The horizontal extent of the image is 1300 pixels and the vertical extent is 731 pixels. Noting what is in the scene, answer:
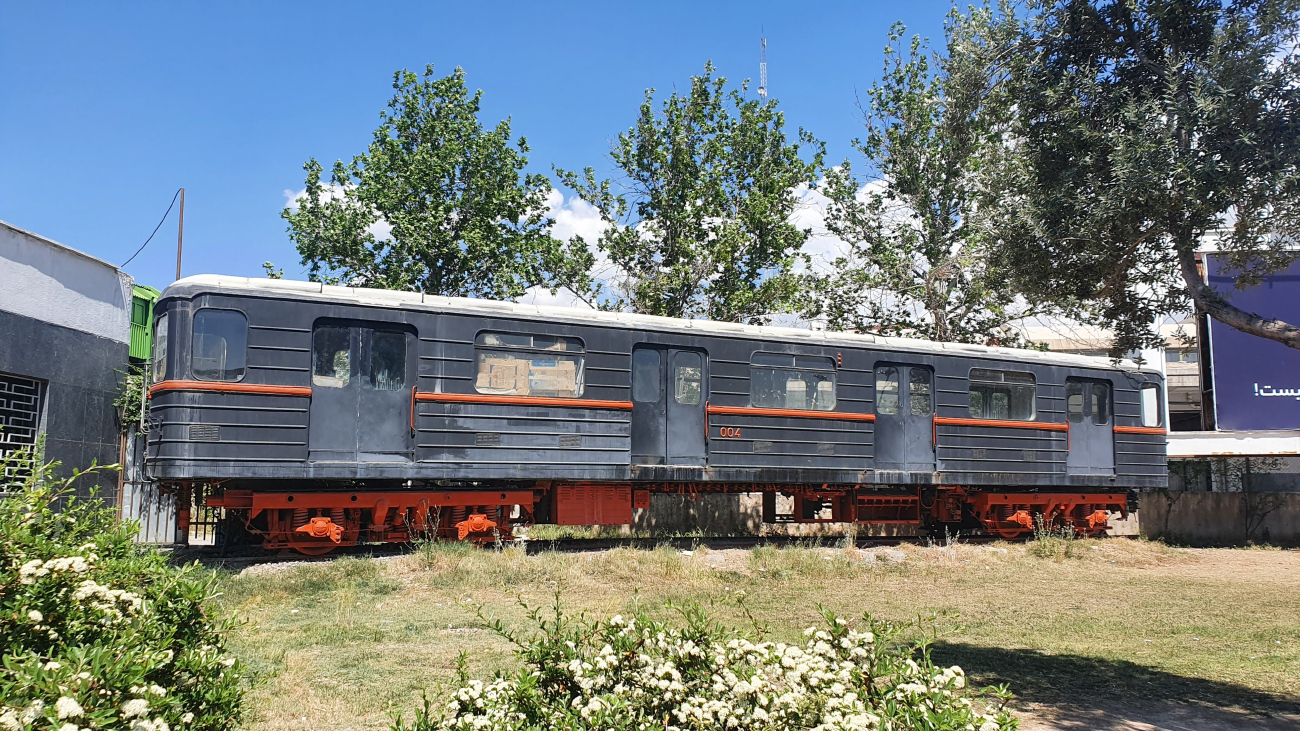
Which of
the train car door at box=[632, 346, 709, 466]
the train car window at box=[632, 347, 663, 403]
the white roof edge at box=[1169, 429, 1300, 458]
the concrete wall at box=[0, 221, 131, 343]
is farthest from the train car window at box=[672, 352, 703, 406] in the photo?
the white roof edge at box=[1169, 429, 1300, 458]

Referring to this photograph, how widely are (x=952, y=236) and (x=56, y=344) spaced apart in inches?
814

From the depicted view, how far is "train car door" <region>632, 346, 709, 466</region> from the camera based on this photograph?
13.9 meters

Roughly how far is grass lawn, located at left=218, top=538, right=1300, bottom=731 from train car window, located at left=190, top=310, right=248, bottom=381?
100 inches

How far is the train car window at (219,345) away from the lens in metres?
11.3

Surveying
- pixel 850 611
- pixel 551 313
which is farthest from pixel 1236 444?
pixel 551 313

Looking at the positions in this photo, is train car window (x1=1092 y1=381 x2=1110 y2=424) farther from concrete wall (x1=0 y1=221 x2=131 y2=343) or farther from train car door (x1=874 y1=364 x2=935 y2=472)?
concrete wall (x1=0 y1=221 x2=131 y2=343)

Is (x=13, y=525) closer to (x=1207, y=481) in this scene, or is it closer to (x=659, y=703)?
(x=659, y=703)

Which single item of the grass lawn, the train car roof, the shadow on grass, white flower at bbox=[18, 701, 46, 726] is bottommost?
the shadow on grass

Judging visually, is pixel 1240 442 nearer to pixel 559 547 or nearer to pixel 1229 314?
pixel 559 547

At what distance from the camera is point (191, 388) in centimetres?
1110

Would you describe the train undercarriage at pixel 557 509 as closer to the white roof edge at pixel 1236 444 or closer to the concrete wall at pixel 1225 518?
the concrete wall at pixel 1225 518

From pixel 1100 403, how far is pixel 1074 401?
30.3 inches

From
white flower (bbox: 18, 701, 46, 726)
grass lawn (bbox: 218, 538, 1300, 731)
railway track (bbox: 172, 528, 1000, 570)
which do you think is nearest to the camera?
white flower (bbox: 18, 701, 46, 726)

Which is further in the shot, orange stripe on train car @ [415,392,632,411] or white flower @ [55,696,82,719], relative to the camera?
orange stripe on train car @ [415,392,632,411]
